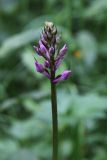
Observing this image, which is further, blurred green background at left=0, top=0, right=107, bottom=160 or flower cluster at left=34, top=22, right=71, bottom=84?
blurred green background at left=0, top=0, right=107, bottom=160

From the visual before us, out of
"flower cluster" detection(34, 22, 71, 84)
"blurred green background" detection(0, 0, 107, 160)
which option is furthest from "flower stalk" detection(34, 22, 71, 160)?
"blurred green background" detection(0, 0, 107, 160)

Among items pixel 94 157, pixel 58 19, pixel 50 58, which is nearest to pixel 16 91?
pixel 58 19

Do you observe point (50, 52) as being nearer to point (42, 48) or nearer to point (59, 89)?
point (42, 48)

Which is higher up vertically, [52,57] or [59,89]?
[52,57]

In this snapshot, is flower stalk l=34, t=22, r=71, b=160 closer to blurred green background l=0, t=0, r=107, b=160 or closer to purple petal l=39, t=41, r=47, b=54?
purple petal l=39, t=41, r=47, b=54

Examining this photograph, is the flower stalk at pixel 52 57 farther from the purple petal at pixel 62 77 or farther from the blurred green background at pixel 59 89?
the blurred green background at pixel 59 89

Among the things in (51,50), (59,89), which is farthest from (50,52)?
(59,89)

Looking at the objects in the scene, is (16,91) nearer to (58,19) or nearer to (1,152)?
(58,19)

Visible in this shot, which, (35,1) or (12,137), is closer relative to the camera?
(12,137)

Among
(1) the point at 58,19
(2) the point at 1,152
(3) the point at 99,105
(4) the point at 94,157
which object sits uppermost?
(1) the point at 58,19
